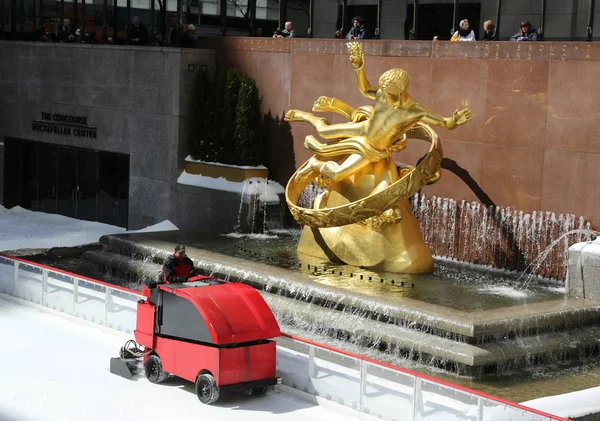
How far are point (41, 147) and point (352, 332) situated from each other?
16616 mm

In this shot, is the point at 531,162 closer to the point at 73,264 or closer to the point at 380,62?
the point at 380,62

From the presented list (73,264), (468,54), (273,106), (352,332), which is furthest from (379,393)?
(273,106)

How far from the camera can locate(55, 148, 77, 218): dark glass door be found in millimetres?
28594

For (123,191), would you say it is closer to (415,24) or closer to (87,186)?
(87,186)

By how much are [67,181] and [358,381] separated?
18604 millimetres

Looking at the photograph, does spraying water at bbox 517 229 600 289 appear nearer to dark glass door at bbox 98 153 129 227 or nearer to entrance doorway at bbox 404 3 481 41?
dark glass door at bbox 98 153 129 227

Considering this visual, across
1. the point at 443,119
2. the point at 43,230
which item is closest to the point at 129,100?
the point at 43,230

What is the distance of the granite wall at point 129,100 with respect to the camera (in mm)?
24656

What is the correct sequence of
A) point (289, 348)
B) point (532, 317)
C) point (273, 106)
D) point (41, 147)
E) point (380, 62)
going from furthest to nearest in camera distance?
point (41, 147) → point (273, 106) → point (380, 62) → point (532, 317) → point (289, 348)

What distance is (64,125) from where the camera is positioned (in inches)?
1102

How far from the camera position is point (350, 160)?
18297mm

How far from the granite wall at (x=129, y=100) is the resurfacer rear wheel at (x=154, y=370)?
12.0 meters

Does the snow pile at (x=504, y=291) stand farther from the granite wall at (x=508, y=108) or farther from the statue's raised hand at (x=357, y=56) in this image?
the statue's raised hand at (x=357, y=56)

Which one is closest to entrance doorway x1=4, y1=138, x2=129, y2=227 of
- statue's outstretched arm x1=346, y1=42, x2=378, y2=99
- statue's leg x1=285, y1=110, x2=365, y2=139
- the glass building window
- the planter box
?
the planter box
